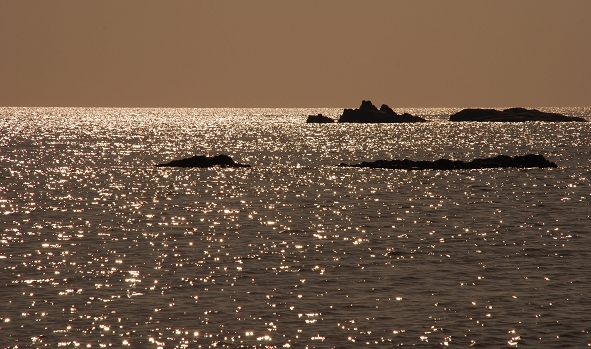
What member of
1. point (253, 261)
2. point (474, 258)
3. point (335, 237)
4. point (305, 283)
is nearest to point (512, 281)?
point (474, 258)

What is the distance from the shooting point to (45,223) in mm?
45938

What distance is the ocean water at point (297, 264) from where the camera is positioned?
22734mm

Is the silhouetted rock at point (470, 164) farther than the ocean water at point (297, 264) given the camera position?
Yes

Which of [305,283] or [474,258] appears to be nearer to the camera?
[305,283]

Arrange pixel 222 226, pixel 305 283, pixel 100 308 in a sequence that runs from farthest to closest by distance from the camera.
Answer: pixel 222 226 < pixel 305 283 < pixel 100 308

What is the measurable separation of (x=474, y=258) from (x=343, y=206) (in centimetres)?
2170

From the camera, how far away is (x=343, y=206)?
55062mm

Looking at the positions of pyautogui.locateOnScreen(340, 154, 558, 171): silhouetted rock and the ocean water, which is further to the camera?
pyautogui.locateOnScreen(340, 154, 558, 171): silhouetted rock

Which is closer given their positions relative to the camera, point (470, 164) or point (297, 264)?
point (297, 264)

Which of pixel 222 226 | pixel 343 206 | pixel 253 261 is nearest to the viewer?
pixel 253 261

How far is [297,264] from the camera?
107 ft

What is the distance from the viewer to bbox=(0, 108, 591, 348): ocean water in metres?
22.7

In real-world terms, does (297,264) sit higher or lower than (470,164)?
higher

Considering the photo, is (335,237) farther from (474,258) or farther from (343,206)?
(343,206)
